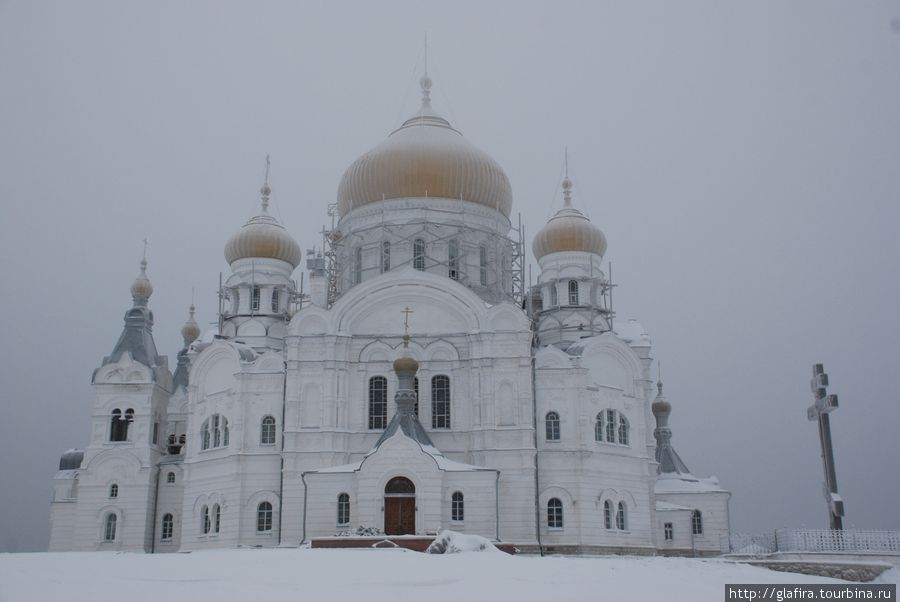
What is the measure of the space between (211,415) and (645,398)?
1516 centimetres

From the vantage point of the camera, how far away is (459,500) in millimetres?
29625

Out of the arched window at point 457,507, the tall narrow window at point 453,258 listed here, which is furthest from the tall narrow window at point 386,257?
the arched window at point 457,507

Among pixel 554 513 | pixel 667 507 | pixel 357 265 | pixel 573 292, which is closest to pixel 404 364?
pixel 554 513

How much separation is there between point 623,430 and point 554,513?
410 cm

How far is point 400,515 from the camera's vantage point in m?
28.8

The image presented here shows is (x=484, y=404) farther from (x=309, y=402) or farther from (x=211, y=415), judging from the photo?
(x=211, y=415)

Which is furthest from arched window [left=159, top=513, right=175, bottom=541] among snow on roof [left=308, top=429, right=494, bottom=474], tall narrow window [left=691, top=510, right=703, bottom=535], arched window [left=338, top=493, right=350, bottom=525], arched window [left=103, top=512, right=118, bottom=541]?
tall narrow window [left=691, top=510, right=703, bottom=535]

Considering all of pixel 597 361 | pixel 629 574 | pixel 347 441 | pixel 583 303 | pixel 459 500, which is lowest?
pixel 629 574

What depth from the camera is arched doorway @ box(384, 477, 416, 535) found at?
28703 millimetres

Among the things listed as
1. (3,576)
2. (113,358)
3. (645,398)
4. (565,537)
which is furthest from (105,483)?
(3,576)

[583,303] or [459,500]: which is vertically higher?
[583,303]

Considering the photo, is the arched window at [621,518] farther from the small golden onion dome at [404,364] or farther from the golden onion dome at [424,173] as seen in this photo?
the golden onion dome at [424,173]

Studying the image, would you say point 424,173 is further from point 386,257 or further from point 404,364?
point 404,364

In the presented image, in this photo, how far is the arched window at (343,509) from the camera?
29817 mm
